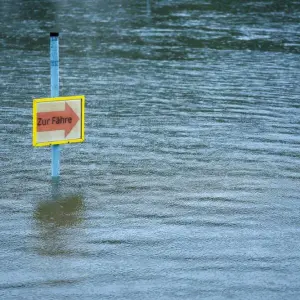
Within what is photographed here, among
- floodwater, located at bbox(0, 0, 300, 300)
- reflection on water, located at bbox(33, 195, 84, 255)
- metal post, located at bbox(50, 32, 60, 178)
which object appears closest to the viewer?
floodwater, located at bbox(0, 0, 300, 300)

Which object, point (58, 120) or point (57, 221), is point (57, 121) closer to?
point (58, 120)

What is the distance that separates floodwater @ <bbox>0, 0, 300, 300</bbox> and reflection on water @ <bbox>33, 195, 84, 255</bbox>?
16 mm

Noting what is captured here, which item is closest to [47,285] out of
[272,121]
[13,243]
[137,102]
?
[13,243]

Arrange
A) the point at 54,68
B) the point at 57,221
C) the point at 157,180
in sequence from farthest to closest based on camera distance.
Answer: the point at 157,180, the point at 54,68, the point at 57,221

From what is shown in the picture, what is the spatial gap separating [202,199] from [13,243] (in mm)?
2113

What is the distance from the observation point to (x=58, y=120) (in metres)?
8.77

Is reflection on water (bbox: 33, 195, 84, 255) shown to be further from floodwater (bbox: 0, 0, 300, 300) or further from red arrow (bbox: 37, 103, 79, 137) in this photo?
red arrow (bbox: 37, 103, 79, 137)

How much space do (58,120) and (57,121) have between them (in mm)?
16

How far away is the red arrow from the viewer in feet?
28.4

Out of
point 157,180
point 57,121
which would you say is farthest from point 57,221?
point 157,180

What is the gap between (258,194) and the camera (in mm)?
8648

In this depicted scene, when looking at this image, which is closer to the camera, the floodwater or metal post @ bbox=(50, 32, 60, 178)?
the floodwater

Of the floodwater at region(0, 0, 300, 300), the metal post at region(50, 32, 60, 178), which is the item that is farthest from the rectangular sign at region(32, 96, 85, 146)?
the floodwater at region(0, 0, 300, 300)

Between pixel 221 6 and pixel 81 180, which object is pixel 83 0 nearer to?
pixel 221 6
